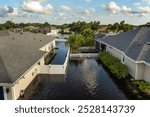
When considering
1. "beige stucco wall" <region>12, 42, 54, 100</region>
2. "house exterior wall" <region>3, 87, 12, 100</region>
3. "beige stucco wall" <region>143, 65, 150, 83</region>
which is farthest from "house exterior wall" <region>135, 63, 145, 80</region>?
"house exterior wall" <region>3, 87, 12, 100</region>

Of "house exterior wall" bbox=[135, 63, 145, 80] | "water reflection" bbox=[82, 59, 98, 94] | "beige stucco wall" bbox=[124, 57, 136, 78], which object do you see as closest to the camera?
"water reflection" bbox=[82, 59, 98, 94]

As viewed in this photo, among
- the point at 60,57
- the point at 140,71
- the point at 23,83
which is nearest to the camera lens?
the point at 23,83

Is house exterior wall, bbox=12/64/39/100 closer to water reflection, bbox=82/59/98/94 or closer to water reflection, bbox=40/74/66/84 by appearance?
water reflection, bbox=40/74/66/84

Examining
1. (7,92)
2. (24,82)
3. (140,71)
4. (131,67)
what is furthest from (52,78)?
(140,71)

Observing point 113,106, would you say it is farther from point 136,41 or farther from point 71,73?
point 136,41

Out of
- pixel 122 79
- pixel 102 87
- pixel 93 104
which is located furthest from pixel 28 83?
pixel 93 104

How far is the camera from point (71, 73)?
20.2 m

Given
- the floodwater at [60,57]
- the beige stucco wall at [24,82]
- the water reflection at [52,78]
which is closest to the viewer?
the beige stucco wall at [24,82]

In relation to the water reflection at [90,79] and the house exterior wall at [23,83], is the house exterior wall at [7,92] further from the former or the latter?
the water reflection at [90,79]

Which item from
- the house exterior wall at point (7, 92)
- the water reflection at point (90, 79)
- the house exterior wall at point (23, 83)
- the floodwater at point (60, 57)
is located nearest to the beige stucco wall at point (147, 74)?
the water reflection at point (90, 79)

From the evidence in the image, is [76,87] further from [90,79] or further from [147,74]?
[147,74]

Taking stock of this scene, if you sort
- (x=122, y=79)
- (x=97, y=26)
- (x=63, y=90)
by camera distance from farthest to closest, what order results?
1. (x=97, y=26)
2. (x=122, y=79)
3. (x=63, y=90)

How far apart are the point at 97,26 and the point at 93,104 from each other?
289 feet

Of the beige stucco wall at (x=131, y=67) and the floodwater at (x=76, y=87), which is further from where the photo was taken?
the beige stucco wall at (x=131, y=67)
